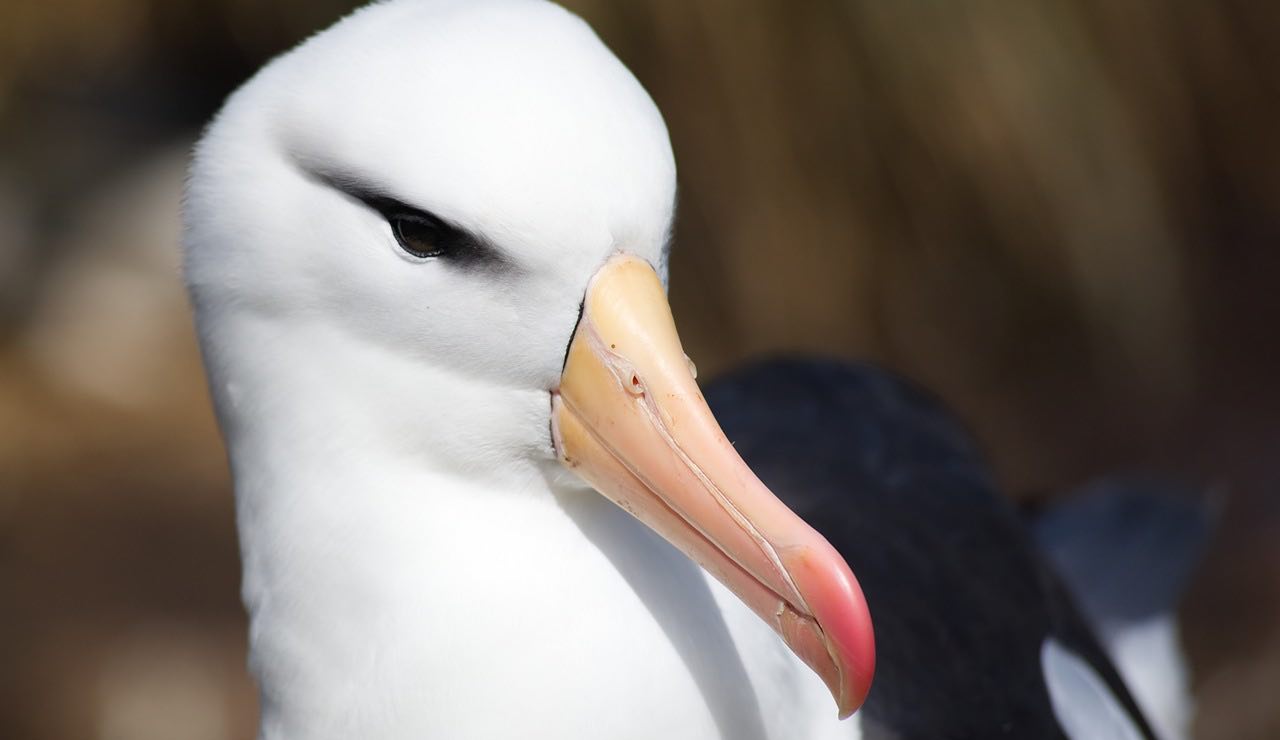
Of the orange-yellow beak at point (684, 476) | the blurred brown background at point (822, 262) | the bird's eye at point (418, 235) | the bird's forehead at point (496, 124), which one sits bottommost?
the blurred brown background at point (822, 262)

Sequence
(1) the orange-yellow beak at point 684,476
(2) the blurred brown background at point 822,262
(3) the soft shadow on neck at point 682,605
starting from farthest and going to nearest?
(2) the blurred brown background at point 822,262 < (3) the soft shadow on neck at point 682,605 < (1) the orange-yellow beak at point 684,476

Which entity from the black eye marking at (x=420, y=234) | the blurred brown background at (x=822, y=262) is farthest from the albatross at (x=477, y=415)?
the blurred brown background at (x=822, y=262)

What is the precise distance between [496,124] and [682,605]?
616mm

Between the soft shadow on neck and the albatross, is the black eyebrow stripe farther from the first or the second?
the soft shadow on neck

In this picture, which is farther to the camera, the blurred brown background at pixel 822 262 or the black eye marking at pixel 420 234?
the blurred brown background at pixel 822 262

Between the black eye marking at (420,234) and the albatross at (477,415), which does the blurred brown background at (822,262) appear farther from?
the black eye marking at (420,234)

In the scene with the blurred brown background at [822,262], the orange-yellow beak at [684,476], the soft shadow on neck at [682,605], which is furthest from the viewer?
the blurred brown background at [822,262]

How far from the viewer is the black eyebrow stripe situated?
57.5 inches

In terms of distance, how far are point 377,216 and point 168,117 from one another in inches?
159

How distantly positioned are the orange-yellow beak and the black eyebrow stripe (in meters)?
0.11

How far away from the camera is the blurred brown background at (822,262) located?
148 inches

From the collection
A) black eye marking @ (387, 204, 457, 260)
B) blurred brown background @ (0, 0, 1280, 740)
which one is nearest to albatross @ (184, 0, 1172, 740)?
black eye marking @ (387, 204, 457, 260)

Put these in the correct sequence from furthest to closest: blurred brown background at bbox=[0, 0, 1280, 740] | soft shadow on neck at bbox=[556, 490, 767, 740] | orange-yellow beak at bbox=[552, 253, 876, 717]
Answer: blurred brown background at bbox=[0, 0, 1280, 740], soft shadow on neck at bbox=[556, 490, 767, 740], orange-yellow beak at bbox=[552, 253, 876, 717]

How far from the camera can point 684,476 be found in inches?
57.7
